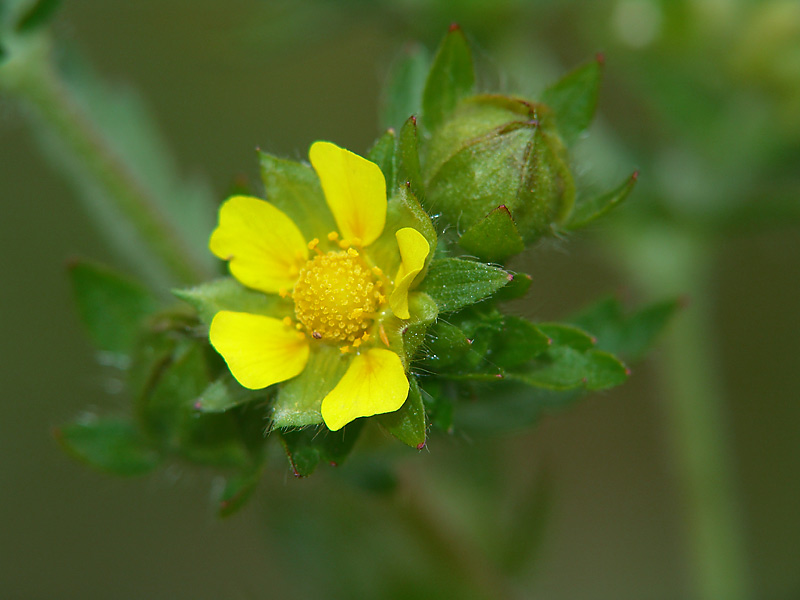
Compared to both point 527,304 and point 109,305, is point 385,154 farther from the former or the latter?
point 109,305

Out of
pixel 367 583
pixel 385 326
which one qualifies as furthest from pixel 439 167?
pixel 367 583

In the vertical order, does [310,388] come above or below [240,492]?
above

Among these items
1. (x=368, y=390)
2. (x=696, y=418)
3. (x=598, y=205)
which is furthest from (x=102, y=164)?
(x=696, y=418)

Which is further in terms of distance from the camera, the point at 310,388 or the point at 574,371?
the point at 574,371

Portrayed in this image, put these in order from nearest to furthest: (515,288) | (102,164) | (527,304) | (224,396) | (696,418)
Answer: (515,288)
(224,396)
(527,304)
(102,164)
(696,418)

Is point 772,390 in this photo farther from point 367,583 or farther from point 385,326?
point 385,326

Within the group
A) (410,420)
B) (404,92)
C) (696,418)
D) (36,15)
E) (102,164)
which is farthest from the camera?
(696,418)
